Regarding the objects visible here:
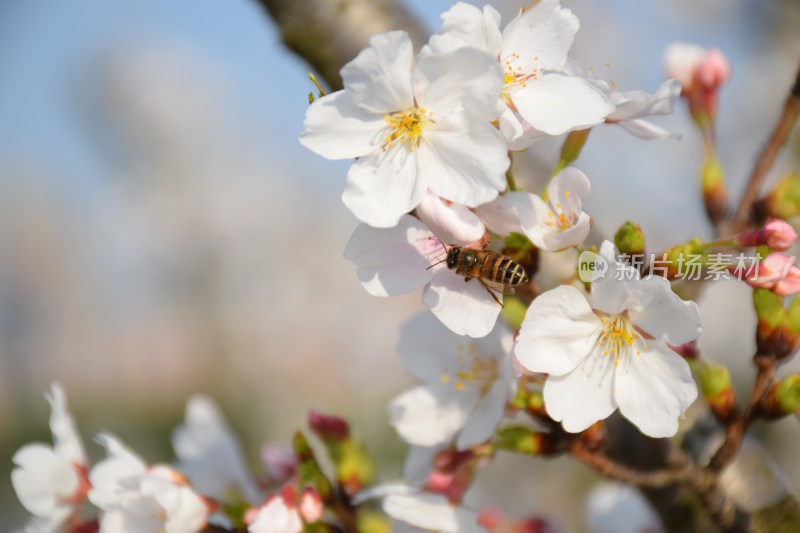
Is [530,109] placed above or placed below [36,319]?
above

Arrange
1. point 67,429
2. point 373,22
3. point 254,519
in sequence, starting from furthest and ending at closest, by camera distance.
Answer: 1. point 373,22
2. point 67,429
3. point 254,519

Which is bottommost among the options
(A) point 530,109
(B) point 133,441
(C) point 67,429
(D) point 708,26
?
(B) point 133,441

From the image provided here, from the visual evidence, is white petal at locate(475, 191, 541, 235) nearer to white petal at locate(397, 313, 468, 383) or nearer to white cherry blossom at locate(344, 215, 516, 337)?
white cherry blossom at locate(344, 215, 516, 337)

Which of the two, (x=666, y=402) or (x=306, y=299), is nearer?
(x=666, y=402)

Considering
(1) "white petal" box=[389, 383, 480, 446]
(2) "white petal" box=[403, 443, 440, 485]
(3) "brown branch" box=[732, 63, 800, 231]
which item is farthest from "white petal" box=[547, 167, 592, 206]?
(3) "brown branch" box=[732, 63, 800, 231]

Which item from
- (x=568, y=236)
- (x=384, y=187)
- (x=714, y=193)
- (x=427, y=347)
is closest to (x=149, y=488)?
(x=427, y=347)

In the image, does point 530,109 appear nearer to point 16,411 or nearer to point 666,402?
point 666,402

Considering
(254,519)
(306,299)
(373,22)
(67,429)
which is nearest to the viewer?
(254,519)

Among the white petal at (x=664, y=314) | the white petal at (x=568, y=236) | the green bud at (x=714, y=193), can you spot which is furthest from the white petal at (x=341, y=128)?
the green bud at (x=714, y=193)

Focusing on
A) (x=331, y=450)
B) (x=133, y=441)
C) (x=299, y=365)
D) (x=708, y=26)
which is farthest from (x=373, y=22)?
(x=299, y=365)
